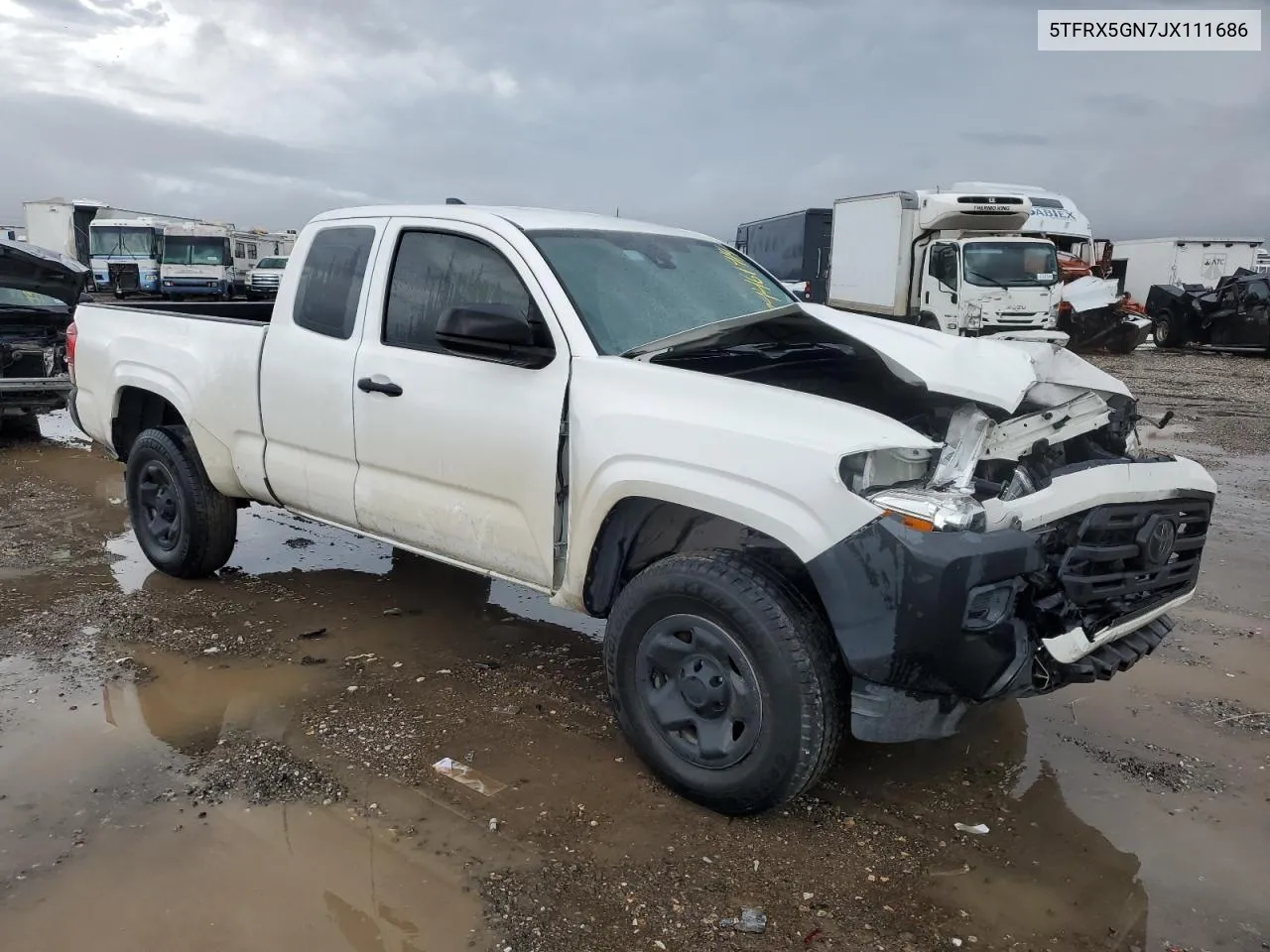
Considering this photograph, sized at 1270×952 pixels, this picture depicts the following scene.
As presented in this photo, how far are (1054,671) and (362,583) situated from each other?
151 inches

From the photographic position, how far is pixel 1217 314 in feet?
71.1

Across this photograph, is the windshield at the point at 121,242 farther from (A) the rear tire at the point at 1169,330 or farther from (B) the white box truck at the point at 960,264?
(A) the rear tire at the point at 1169,330

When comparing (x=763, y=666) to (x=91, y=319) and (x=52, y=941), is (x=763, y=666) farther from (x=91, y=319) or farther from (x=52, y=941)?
(x=91, y=319)

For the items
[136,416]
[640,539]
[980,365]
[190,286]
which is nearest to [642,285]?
[640,539]

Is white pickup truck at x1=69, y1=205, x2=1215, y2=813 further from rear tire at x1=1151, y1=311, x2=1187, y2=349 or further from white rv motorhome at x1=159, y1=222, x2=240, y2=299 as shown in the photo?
white rv motorhome at x1=159, y1=222, x2=240, y2=299

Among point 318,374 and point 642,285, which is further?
point 318,374

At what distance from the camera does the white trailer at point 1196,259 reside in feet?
96.4

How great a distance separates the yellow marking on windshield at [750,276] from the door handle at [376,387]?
1682 millimetres

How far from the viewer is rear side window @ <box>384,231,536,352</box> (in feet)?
12.7

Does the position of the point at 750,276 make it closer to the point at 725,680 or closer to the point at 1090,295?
the point at 725,680

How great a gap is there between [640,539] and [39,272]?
28.8 ft

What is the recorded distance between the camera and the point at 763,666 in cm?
292

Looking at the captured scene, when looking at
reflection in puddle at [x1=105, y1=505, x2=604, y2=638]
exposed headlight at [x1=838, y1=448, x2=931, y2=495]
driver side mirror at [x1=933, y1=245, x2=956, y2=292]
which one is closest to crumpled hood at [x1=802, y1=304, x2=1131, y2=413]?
exposed headlight at [x1=838, y1=448, x2=931, y2=495]

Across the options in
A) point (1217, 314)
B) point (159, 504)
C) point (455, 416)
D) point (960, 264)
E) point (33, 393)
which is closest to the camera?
point (455, 416)
